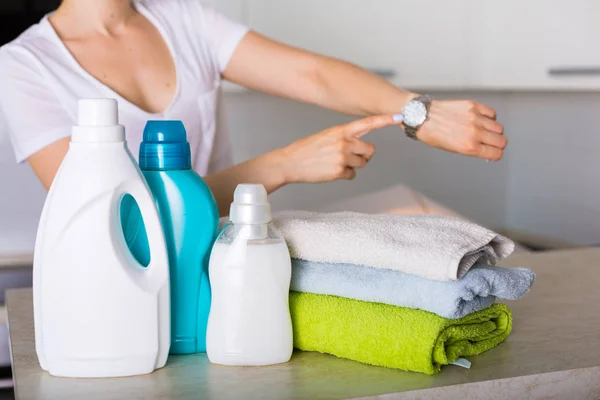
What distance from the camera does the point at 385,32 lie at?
7.52 ft

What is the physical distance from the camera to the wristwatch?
1.13 m

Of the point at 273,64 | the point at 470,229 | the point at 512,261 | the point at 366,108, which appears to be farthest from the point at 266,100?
the point at 470,229

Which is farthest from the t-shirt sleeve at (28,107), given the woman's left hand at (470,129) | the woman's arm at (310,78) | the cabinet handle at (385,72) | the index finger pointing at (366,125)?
the cabinet handle at (385,72)

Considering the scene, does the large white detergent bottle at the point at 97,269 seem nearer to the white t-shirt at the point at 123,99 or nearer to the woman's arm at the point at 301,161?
the woman's arm at the point at 301,161

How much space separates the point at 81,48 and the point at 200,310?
30.2 inches

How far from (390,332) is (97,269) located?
260 millimetres

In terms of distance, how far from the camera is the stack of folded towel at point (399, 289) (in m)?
0.71

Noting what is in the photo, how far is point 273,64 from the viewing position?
1478 millimetres

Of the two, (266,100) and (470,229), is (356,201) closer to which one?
(266,100)

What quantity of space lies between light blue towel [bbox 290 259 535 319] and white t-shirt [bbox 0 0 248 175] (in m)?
0.64

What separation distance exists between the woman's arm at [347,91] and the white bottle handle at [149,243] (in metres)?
0.50

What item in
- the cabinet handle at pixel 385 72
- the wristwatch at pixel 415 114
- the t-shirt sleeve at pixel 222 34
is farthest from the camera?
the cabinet handle at pixel 385 72

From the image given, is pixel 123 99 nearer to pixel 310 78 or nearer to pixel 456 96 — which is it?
pixel 310 78

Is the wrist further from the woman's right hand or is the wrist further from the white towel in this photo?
the white towel
